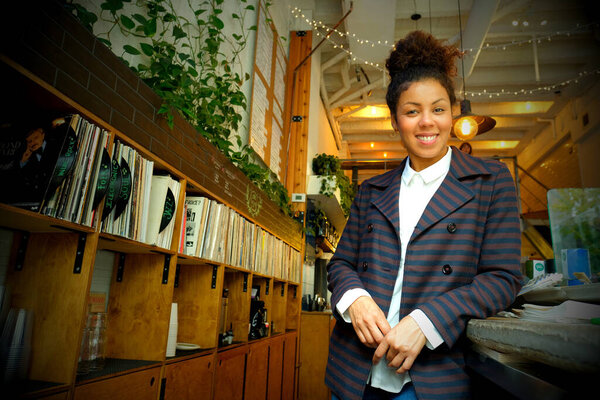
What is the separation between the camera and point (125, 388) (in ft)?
5.27

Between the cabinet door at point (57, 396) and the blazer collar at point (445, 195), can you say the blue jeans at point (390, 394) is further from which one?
the cabinet door at point (57, 396)

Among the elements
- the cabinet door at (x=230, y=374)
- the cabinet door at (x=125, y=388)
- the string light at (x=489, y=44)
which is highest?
the string light at (x=489, y=44)

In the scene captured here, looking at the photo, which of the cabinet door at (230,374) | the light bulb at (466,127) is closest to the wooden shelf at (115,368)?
the cabinet door at (230,374)

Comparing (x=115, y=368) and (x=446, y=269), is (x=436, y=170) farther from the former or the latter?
(x=115, y=368)

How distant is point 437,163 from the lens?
1.16 metres

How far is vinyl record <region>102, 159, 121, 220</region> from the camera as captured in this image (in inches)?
59.4

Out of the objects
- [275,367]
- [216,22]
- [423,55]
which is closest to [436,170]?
[423,55]

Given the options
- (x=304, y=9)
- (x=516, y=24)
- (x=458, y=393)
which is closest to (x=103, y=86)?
(x=458, y=393)

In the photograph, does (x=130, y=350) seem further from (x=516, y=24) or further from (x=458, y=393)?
(x=516, y=24)

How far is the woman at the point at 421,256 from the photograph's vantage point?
2.97 feet

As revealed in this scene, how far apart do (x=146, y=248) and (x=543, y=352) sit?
5.50 ft

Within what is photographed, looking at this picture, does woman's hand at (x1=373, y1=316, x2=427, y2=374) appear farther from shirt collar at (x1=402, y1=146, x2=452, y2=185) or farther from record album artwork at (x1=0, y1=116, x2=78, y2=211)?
record album artwork at (x1=0, y1=116, x2=78, y2=211)

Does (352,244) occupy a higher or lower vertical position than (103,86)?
lower

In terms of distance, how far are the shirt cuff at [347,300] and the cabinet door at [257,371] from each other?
2.38m
